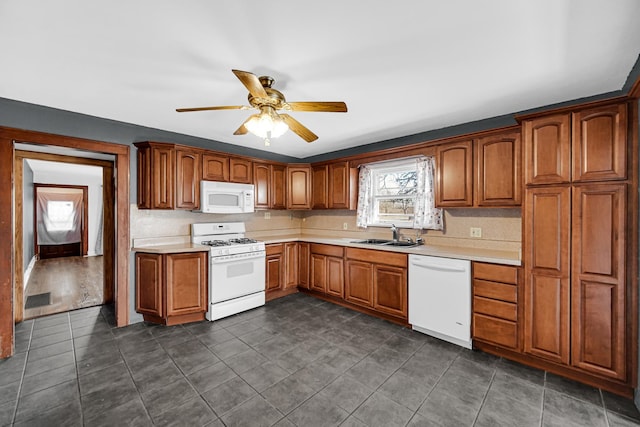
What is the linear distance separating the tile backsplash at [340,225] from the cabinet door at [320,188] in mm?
353

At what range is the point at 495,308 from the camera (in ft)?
8.34

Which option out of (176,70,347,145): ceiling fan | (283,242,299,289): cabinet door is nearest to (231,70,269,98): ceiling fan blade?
(176,70,347,145): ceiling fan

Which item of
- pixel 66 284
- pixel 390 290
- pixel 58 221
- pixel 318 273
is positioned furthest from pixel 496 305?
pixel 58 221

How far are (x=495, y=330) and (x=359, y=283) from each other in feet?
5.12

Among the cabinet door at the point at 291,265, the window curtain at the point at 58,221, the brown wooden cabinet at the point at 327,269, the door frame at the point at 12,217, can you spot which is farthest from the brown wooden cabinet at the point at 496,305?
the window curtain at the point at 58,221

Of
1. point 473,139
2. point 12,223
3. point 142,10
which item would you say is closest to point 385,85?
point 473,139

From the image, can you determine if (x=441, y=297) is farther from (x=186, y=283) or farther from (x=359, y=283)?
(x=186, y=283)

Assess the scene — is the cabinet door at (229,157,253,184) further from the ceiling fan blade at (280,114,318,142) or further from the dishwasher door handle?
the dishwasher door handle

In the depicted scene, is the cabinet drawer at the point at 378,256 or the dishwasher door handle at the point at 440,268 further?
the cabinet drawer at the point at 378,256

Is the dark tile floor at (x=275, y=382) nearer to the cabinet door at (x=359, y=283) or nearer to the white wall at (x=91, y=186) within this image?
the cabinet door at (x=359, y=283)

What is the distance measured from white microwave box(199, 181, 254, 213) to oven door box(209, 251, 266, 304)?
2.32ft

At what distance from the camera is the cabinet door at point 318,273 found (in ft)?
13.4

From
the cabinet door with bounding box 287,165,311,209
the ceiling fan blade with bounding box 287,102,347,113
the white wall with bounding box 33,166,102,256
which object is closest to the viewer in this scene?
the ceiling fan blade with bounding box 287,102,347,113

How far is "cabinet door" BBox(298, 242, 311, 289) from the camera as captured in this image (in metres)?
4.34
